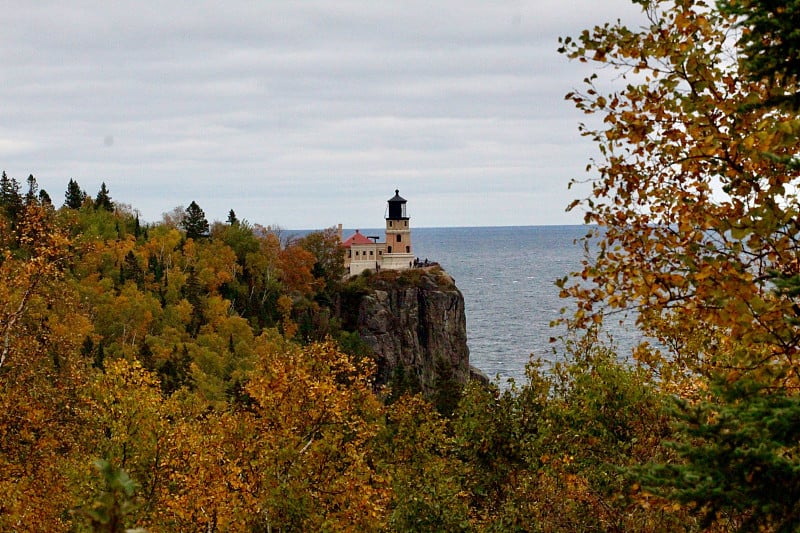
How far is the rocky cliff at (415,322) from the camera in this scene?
104m

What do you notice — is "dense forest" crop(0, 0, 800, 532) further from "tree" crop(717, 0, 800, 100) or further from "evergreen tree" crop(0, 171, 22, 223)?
"evergreen tree" crop(0, 171, 22, 223)

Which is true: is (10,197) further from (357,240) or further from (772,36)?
(772,36)

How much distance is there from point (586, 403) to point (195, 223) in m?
98.0

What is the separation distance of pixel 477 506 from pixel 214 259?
79.2 meters

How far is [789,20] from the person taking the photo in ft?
23.2

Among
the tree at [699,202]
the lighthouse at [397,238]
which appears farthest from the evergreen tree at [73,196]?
the tree at [699,202]

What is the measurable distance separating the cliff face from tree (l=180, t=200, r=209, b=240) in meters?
24.9

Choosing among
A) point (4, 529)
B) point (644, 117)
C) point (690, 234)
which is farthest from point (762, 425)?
point (4, 529)

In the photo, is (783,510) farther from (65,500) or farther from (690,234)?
(65,500)

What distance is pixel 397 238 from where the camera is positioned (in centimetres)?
12038

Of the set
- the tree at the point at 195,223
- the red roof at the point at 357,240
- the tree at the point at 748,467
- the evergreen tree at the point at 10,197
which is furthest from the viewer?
the red roof at the point at 357,240

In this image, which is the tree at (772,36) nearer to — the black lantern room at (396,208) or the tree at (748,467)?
the tree at (748,467)

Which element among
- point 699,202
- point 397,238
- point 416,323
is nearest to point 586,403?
point 699,202

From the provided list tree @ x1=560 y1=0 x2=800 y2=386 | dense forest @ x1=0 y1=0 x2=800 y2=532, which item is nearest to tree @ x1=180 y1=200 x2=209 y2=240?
dense forest @ x1=0 y1=0 x2=800 y2=532
